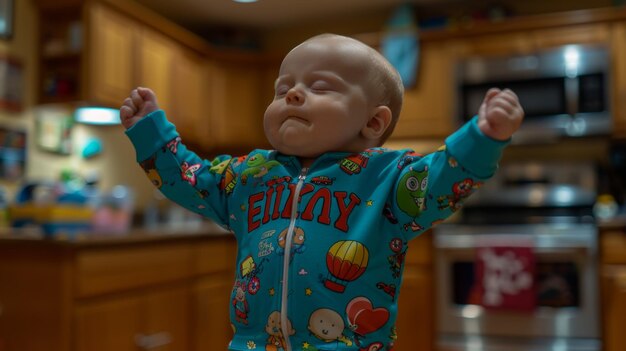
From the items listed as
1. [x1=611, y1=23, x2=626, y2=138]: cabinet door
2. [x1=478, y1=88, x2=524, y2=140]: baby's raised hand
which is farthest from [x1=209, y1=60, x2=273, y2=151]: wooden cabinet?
[x1=478, y1=88, x2=524, y2=140]: baby's raised hand

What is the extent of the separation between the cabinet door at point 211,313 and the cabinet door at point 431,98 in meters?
1.18

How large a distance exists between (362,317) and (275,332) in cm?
10

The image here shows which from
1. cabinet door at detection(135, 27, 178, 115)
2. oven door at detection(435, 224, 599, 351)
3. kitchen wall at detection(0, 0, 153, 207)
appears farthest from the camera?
cabinet door at detection(135, 27, 178, 115)

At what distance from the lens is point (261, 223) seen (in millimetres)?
696

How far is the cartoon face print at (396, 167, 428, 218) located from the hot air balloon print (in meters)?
0.07

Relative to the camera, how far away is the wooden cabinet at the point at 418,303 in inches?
103

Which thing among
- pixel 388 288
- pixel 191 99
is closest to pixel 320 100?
pixel 388 288

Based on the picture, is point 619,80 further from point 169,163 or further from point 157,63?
point 169,163

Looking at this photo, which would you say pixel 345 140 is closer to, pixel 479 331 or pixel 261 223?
pixel 261 223

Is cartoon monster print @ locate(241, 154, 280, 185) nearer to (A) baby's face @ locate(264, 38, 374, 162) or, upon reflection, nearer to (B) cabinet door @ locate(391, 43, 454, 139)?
(A) baby's face @ locate(264, 38, 374, 162)

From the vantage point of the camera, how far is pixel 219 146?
3645 millimetres

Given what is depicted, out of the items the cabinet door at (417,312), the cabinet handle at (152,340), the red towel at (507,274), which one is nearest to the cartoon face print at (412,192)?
the cabinet handle at (152,340)

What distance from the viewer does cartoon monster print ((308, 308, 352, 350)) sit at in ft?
2.06

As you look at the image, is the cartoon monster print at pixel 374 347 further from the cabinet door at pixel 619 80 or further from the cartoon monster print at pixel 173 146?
the cabinet door at pixel 619 80
